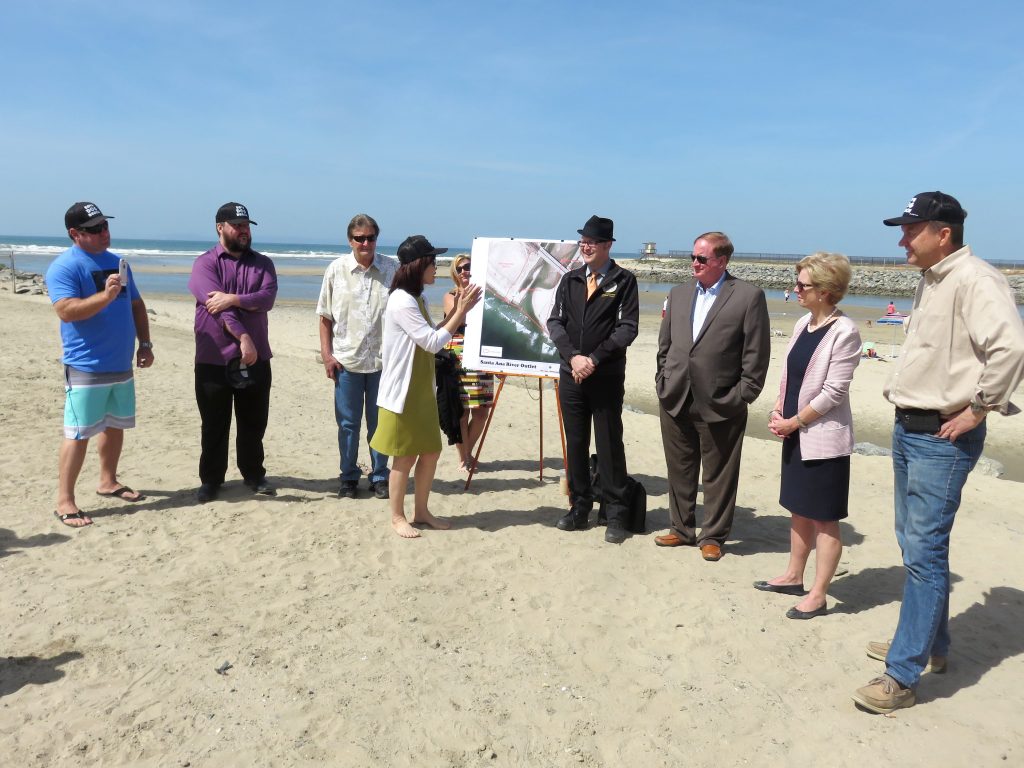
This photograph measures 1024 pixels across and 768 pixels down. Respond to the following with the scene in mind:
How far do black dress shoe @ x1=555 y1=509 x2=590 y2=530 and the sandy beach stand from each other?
0.44ft

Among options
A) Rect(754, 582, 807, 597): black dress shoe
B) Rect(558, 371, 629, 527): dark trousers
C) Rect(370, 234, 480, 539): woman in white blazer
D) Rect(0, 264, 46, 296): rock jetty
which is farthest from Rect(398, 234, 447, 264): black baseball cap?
Rect(0, 264, 46, 296): rock jetty

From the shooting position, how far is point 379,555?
4.57 meters

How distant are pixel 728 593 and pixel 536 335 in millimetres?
2523

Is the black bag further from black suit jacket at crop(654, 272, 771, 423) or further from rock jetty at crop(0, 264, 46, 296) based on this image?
rock jetty at crop(0, 264, 46, 296)

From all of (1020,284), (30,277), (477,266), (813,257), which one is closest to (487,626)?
(813,257)

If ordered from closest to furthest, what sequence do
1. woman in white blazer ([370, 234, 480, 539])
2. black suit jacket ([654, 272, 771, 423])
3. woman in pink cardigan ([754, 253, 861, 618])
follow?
1. woman in pink cardigan ([754, 253, 861, 618])
2. black suit jacket ([654, 272, 771, 423])
3. woman in white blazer ([370, 234, 480, 539])

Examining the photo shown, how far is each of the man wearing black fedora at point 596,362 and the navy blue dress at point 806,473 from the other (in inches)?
44.8

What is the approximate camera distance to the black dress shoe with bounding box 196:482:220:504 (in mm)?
5344

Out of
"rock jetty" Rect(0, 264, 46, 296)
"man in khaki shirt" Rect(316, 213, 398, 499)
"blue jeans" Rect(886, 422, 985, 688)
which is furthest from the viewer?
"rock jetty" Rect(0, 264, 46, 296)

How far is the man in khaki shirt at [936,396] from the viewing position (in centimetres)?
280

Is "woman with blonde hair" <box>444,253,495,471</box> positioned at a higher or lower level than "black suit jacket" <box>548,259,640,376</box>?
lower

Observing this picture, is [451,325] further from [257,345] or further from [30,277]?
[30,277]

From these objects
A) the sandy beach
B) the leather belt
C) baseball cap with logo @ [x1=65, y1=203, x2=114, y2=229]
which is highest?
baseball cap with logo @ [x1=65, y1=203, x2=114, y2=229]

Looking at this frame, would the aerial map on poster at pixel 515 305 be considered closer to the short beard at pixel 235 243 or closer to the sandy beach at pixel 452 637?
the sandy beach at pixel 452 637
